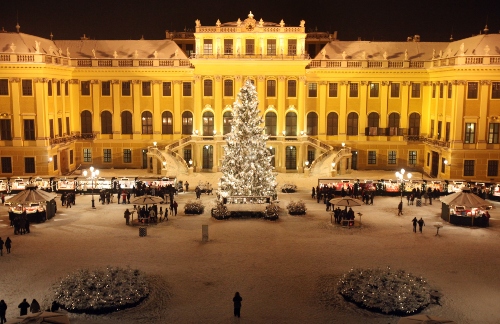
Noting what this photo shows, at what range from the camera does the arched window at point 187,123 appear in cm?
6141

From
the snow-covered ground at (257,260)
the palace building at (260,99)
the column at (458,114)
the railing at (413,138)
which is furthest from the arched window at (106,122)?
the column at (458,114)

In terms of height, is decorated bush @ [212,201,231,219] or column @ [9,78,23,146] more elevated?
column @ [9,78,23,146]

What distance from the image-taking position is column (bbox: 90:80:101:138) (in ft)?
197

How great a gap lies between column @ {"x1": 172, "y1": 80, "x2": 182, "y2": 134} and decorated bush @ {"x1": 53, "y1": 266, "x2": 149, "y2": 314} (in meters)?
37.1

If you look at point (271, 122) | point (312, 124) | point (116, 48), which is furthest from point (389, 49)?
point (116, 48)

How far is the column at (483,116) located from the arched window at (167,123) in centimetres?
3259

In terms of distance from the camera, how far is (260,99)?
59719 millimetres

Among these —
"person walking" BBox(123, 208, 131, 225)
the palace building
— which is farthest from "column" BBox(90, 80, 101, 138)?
"person walking" BBox(123, 208, 131, 225)

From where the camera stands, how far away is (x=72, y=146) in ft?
197

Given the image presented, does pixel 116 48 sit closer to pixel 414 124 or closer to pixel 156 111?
pixel 156 111

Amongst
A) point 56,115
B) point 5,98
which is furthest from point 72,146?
point 5,98

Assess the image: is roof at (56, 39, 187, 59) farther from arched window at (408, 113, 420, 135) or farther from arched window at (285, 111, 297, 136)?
arched window at (408, 113, 420, 135)

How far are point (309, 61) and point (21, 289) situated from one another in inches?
1641

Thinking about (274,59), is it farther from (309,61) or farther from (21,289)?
(21,289)
